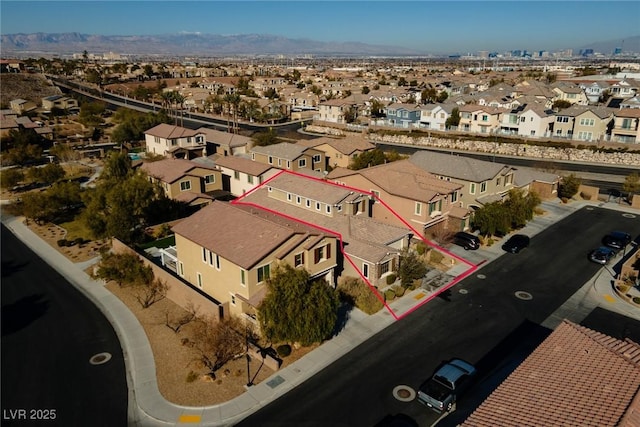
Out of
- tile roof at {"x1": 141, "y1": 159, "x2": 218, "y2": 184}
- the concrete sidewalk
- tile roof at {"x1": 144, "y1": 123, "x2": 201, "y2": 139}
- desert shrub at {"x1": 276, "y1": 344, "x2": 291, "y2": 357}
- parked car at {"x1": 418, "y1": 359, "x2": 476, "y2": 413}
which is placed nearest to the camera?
parked car at {"x1": 418, "y1": 359, "x2": 476, "y2": 413}

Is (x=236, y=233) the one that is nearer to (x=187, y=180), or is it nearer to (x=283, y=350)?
(x=283, y=350)

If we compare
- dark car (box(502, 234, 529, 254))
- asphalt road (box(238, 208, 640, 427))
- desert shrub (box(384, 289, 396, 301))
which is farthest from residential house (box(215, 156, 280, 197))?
asphalt road (box(238, 208, 640, 427))

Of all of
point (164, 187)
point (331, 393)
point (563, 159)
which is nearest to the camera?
point (331, 393)

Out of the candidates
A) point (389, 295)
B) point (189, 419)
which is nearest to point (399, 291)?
point (389, 295)

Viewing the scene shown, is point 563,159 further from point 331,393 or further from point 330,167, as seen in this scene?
point 331,393

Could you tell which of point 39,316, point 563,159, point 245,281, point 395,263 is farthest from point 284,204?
point 563,159

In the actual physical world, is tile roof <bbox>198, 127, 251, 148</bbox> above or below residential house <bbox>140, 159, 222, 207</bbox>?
above

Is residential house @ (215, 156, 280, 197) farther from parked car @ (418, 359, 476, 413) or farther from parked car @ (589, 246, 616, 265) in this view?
parked car @ (418, 359, 476, 413)
